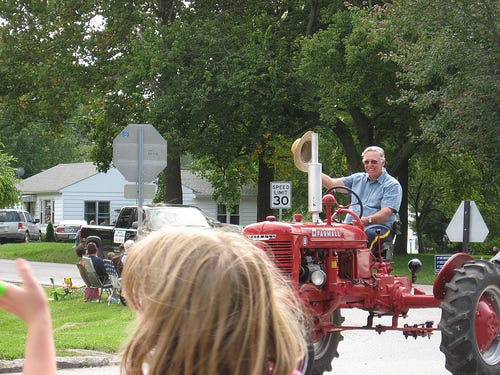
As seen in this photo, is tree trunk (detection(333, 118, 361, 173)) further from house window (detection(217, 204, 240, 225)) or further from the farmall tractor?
house window (detection(217, 204, 240, 225))

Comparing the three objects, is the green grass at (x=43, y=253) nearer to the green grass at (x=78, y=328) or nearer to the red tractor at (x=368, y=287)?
the green grass at (x=78, y=328)

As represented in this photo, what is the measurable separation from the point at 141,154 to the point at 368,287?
21.2 feet

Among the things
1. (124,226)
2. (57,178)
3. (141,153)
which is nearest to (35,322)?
(141,153)

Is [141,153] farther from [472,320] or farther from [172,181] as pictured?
[172,181]

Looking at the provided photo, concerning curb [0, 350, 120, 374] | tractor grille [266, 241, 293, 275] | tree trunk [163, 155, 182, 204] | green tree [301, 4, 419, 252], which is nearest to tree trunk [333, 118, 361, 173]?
green tree [301, 4, 419, 252]

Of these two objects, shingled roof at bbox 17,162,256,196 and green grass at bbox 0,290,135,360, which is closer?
green grass at bbox 0,290,135,360

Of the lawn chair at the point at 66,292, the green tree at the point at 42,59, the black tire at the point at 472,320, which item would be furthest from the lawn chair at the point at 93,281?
the green tree at the point at 42,59

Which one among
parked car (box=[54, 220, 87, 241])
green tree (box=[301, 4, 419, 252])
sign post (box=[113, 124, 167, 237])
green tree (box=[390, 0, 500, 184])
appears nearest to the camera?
sign post (box=[113, 124, 167, 237])

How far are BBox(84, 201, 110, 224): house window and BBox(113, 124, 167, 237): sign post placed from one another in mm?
49687

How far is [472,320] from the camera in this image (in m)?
8.21

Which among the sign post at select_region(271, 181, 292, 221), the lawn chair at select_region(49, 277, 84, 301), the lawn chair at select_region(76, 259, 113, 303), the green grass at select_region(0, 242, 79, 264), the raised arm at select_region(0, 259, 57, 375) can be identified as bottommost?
the green grass at select_region(0, 242, 79, 264)

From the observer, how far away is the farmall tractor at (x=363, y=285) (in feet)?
27.0

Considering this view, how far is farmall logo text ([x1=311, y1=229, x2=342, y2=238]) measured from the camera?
333 inches

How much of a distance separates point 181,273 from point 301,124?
29.9 m
